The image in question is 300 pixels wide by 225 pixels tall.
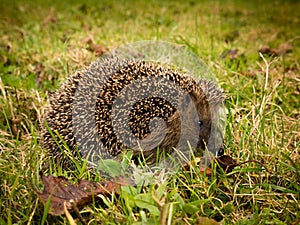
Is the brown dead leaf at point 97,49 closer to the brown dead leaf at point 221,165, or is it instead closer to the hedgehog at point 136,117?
the hedgehog at point 136,117

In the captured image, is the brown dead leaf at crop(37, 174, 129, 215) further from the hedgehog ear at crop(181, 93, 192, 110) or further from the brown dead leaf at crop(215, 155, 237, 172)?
the hedgehog ear at crop(181, 93, 192, 110)

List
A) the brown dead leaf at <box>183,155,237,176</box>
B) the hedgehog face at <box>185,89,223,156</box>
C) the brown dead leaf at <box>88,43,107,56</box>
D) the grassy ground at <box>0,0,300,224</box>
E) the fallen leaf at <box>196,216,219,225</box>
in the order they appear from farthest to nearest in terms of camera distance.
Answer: the brown dead leaf at <box>88,43,107,56</box> → the hedgehog face at <box>185,89,223,156</box> → the brown dead leaf at <box>183,155,237,176</box> → the grassy ground at <box>0,0,300,224</box> → the fallen leaf at <box>196,216,219,225</box>

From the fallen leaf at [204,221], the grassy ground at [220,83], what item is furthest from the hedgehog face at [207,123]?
the fallen leaf at [204,221]

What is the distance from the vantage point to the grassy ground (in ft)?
7.71

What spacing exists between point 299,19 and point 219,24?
2.18 m

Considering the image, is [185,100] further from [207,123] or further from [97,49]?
[97,49]

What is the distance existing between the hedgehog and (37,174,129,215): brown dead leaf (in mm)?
636

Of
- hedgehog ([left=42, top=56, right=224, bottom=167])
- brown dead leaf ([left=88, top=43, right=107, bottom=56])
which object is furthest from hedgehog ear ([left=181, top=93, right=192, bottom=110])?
brown dead leaf ([left=88, top=43, right=107, bottom=56])

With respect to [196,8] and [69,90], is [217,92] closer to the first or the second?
[69,90]

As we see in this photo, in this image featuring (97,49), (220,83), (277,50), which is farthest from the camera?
(277,50)

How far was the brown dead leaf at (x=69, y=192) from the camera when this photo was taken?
7.39 feet

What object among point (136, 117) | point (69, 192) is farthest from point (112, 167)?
point (136, 117)

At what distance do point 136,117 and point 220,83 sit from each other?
1344 millimetres

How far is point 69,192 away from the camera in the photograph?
7.75ft
